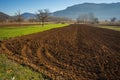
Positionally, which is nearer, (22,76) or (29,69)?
(22,76)

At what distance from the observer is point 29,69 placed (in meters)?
11.5

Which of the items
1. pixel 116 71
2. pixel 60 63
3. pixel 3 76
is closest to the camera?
pixel 3 76

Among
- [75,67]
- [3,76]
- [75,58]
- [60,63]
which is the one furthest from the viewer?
[75,58]

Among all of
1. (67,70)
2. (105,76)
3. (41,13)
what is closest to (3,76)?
(67,70)

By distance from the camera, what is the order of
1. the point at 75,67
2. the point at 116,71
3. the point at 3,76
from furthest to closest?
the point at 75,67, the point at 116,71, the point at 3,76

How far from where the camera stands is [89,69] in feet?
37.6

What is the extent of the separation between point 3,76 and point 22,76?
0.97 meters

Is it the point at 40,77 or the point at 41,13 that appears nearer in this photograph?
the point at 40,77

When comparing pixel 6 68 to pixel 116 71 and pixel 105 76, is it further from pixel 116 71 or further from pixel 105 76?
pixel 116 71

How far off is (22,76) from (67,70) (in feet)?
9.14

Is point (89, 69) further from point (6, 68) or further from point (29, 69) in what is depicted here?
point (6, 68)

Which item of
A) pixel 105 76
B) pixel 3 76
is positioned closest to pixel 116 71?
pixel 105 76

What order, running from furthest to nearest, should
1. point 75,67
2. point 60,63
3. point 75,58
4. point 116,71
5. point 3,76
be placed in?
point 75,58 → point 60,63 → point 75,67 → point 116,71 → point 3,76

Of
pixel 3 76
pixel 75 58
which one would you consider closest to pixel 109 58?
pixel 75 58
